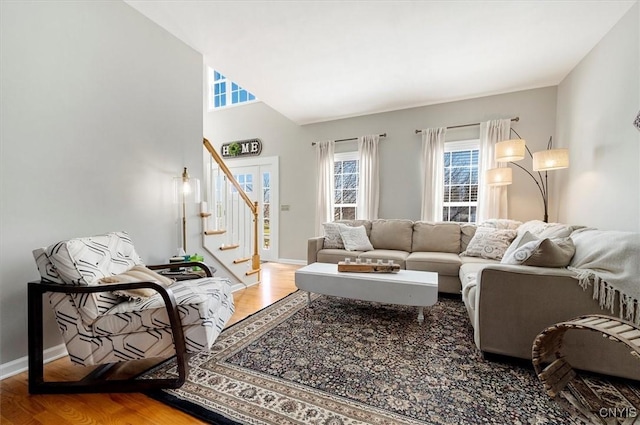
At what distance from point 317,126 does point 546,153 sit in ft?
11.3

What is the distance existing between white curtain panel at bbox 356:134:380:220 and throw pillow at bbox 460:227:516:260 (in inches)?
63.1

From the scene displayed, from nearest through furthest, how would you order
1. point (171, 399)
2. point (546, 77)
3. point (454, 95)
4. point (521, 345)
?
point (171, 399), point (521, 345), point (546, 77), point (454, 95)

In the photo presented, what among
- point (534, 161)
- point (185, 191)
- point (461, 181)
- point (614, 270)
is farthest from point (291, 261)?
point (614, 270)

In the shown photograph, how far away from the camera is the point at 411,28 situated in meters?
2.57

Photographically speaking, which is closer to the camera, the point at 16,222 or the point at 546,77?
the point at 16,222

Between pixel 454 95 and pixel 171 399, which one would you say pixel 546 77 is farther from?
pixel 171 399

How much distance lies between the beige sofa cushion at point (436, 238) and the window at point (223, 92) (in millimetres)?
4276

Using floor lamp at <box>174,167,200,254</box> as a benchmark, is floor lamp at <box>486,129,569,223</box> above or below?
above

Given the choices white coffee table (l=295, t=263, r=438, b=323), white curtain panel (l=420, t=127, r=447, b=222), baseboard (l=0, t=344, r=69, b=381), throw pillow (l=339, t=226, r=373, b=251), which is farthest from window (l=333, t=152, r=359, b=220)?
baseboard (l=0, t=344, r=69, b=381)

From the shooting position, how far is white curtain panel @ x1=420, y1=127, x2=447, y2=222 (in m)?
4.18

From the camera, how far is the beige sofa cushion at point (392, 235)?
3.89 metres

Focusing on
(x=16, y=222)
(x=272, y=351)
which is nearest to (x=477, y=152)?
(x=272, y=351)

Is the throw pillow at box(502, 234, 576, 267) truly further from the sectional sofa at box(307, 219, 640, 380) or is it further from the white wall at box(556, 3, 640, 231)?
the white wall at box(556, 3, 640, 231)

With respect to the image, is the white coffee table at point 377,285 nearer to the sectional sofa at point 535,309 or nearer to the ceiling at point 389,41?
the sectional sofa at point 535,309
